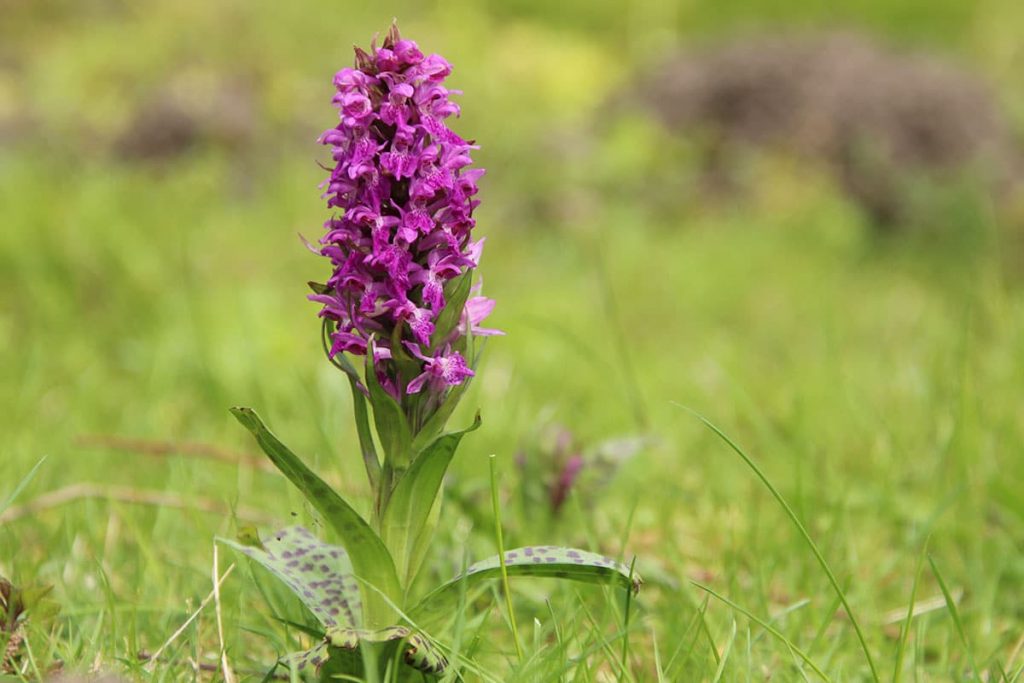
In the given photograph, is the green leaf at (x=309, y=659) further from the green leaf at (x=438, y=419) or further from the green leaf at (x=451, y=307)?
the green leaf at (x=451, y=307)

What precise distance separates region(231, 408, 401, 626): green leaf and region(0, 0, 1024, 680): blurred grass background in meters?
0.28

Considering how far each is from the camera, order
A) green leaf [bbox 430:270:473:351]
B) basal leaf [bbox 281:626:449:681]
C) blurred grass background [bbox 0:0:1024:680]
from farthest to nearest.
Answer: blurred grass background [bbox 0:0:1024:680] → green leaf [bbox 430:270:473:351] → basal leaf [bbox 281:626:449:681]

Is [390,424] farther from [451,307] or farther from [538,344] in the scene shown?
[538,344]

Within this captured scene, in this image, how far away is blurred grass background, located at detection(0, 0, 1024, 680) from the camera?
209 centimetres

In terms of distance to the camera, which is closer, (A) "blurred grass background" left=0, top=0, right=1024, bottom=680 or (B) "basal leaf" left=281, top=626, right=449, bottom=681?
(B) "basal leaf" left=281, top=626, right=449, bottom=681

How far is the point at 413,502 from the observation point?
5.11 feet

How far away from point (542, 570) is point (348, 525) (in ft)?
0.99

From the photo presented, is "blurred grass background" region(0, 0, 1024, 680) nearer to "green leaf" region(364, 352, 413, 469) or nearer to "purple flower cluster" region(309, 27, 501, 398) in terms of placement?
"green leaf" region(364, 352, 413, 469)

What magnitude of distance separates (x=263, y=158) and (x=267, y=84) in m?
1.35

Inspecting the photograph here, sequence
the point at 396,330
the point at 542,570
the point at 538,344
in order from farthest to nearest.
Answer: the point at 538,344 → the point at 542,570 → the point at 396,330

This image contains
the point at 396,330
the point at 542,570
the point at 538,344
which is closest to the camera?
the point at 396,330

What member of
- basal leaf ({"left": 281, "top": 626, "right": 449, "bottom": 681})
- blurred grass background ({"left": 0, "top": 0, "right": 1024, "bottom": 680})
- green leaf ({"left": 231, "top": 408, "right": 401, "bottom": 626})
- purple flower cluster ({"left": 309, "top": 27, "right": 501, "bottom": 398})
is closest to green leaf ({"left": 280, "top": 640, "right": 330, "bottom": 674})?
basal leaf ({"left": 281, "top": 626, "right": 449, "bottom": 681})

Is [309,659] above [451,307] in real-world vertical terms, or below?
below

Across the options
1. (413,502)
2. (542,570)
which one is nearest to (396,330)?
(413,502)
